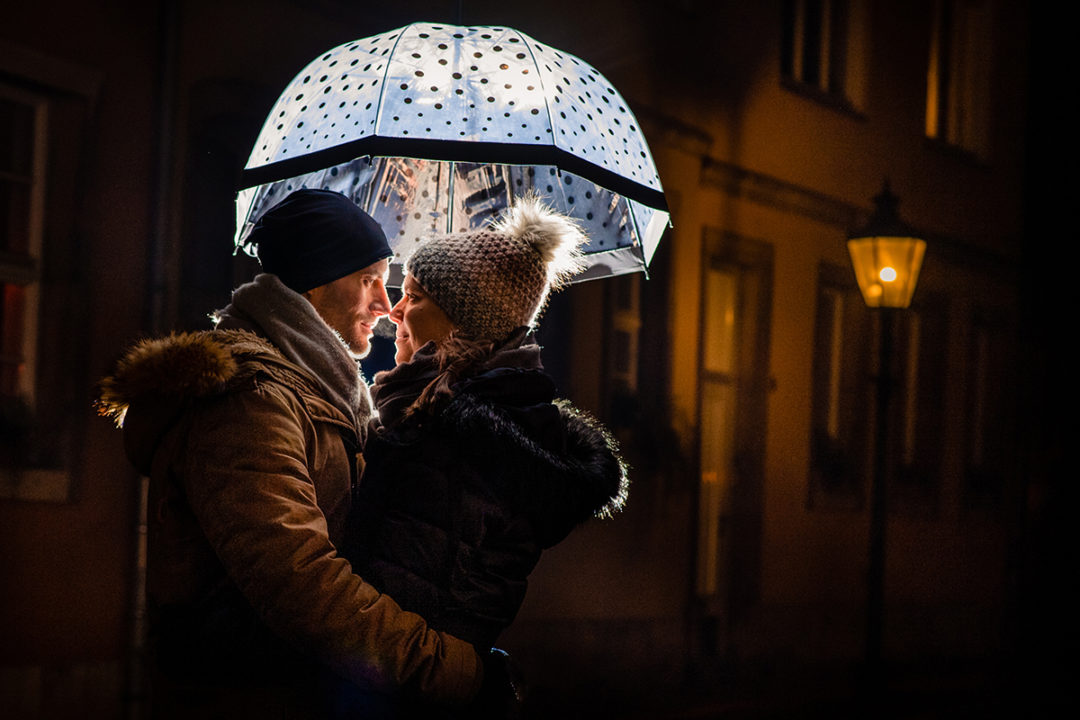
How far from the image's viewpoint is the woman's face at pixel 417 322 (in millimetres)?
2574

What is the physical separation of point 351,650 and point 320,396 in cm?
56

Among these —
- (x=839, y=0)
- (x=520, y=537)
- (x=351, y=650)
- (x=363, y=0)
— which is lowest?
(x=351, y=650)

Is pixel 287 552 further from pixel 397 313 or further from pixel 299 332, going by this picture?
pixel 397 313

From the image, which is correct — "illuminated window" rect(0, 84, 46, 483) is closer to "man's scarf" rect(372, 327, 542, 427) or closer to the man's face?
the man's face

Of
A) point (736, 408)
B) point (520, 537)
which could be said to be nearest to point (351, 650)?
point (520, 537)

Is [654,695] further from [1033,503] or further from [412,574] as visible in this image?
[412,574]

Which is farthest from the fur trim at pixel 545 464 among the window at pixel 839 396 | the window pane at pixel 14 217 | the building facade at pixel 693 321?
the window at pixel 839 396

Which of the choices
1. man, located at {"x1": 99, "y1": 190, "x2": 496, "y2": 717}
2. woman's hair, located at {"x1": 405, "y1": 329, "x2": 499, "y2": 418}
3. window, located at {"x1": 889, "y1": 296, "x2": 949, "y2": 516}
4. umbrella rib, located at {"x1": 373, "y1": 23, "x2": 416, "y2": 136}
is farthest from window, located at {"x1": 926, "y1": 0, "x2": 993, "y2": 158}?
man, located at {"x1": 99, "y1": 190, "x2": 496, "y2": 717}

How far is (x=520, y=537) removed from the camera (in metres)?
2.27

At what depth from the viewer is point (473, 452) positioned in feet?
7.36

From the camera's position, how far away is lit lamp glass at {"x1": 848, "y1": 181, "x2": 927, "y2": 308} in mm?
7062

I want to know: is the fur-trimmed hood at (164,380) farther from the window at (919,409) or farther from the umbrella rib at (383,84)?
the window at (919,409)

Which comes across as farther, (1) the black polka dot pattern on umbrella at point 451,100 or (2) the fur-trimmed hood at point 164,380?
(1) the black polka dot pattern on umbrella at point 451,100

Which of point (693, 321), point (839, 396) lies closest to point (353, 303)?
point (693, 321)
